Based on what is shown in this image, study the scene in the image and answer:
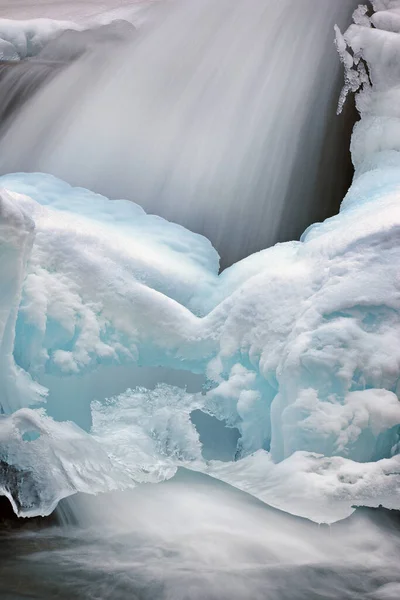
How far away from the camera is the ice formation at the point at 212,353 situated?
10.6 feet

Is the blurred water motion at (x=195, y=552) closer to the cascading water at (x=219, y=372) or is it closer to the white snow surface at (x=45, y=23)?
the cascading water at (x=219, y=372)

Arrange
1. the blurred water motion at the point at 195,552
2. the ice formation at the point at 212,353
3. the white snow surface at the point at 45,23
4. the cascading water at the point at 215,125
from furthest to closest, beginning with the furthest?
the white snow surface at the point at 45,23 < the cascading water at the point at 215,125 < the ice formation at the point at 212,353 < the blurred water motion at the point at 195,552

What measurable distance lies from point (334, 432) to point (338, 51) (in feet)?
12.0

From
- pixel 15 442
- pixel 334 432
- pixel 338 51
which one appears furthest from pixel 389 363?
pixel 338 51

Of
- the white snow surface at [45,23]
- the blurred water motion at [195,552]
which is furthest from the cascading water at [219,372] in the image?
the white snow surface at [45,23]

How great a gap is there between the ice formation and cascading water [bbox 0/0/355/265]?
1.09m

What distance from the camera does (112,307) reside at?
391cm

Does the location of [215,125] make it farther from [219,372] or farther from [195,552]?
[195,552]

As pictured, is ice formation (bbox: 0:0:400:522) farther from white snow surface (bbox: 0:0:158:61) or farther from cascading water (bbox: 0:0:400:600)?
white snow surface (bbox: 0:0:158:61)

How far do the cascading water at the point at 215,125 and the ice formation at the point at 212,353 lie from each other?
3.58 feet

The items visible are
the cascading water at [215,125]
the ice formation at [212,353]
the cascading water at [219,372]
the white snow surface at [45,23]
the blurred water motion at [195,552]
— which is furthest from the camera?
the white snow surface at [45,23]

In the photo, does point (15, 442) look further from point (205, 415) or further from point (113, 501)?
point (205, 415)

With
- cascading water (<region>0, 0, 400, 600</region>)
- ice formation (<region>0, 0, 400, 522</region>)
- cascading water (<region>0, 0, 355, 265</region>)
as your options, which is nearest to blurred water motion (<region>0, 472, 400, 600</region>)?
cascading water (<region>0, 0, 400, 600</region>)

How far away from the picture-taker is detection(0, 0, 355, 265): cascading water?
18.3ft
